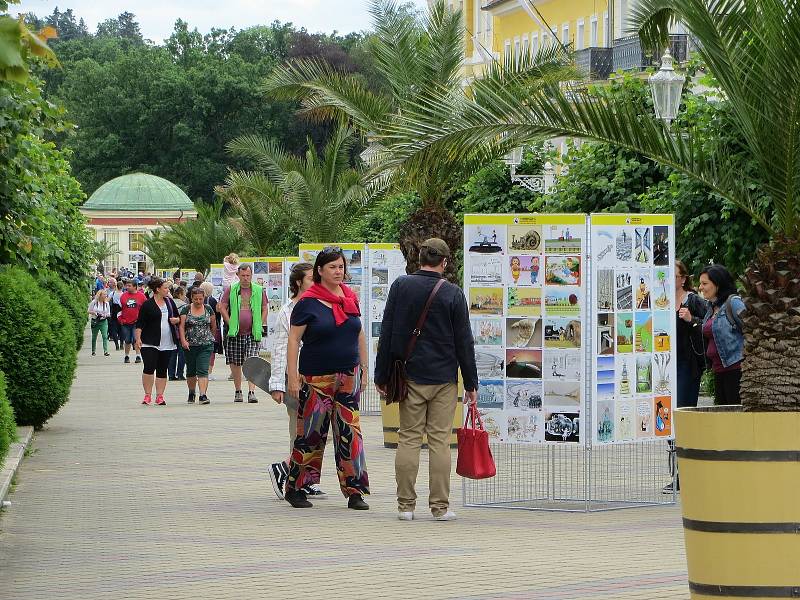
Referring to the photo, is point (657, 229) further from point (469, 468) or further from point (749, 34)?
point (749, 34)

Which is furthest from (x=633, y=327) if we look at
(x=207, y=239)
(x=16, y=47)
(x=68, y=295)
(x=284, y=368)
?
(x=207, y=239)

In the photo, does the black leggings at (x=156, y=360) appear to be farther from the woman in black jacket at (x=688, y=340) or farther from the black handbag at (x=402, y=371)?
the black handbag at (x=402, y=371)

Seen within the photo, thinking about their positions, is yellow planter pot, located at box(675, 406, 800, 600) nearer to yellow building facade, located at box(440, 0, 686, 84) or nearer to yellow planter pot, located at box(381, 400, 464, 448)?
yellow planter pot, located at box(381, 400, 464, 448)

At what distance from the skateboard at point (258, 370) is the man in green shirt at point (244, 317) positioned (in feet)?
25.5

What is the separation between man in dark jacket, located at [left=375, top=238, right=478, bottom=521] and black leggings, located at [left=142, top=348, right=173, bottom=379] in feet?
39.3

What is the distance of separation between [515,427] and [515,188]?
13862 mm

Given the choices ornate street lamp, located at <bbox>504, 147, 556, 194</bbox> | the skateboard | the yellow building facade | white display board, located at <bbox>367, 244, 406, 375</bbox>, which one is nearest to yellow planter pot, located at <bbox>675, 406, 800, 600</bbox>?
the skateboard

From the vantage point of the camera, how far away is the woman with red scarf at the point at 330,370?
11367 mm

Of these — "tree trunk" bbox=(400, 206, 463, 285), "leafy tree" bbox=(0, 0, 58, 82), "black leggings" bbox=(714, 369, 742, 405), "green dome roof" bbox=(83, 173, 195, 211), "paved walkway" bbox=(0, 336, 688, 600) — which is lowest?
"paved walkway" bbox=(0, 336, 688, 600)

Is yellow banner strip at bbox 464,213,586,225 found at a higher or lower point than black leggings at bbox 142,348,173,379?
higher

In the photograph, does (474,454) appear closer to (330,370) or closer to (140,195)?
(330,370)

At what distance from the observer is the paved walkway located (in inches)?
328

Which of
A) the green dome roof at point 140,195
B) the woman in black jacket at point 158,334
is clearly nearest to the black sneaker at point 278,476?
the woman in black jacket at point 158,334

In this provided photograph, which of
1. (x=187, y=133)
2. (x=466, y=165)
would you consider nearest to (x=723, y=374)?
(x=466, y=165)
